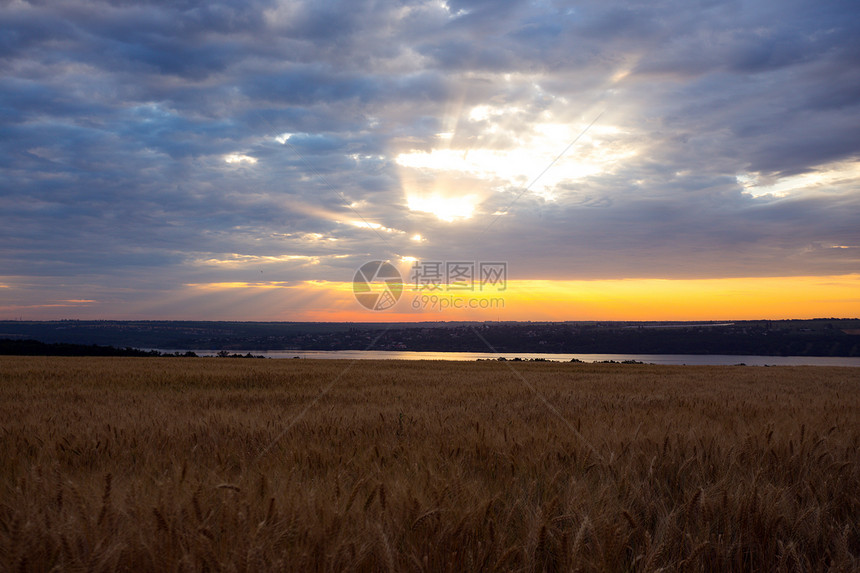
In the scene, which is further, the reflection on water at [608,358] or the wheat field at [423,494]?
the reflection on water at [608,358]

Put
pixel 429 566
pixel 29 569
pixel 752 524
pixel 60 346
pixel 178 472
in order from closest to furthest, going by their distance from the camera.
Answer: pixel 29 569
pixel 429 566
pixel 752 524
pixel 178 472
pixel 60 346

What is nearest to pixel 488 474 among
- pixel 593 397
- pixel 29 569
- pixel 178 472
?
pixel 178 472

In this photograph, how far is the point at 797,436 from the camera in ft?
13.7

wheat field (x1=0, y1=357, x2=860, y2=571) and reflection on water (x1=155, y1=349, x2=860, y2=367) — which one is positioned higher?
wheat field (x1=0, y1=357, x2=860, y2=571)

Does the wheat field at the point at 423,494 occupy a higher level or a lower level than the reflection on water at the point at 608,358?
higher

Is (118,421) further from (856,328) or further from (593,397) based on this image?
(856,328)

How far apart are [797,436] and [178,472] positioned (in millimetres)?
4871

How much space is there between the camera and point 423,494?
251 cm

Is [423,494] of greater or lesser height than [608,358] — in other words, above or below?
above

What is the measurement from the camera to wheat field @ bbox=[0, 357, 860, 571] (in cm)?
185

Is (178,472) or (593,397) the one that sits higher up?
(178,472)

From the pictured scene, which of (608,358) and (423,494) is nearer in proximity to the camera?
(423,494)

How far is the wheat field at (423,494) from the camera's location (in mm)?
1846

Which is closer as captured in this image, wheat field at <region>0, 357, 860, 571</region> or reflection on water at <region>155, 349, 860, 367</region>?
wheat field at <region>0, 357, 860, 571</region>
